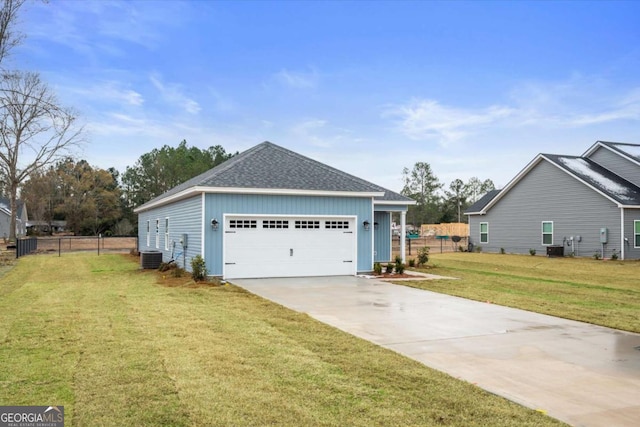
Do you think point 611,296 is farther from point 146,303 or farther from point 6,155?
point 6,155

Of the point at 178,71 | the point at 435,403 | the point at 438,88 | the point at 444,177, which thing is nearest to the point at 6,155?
the point at 178,71

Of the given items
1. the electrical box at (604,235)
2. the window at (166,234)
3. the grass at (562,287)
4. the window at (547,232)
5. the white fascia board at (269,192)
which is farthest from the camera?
the window at (547,232)

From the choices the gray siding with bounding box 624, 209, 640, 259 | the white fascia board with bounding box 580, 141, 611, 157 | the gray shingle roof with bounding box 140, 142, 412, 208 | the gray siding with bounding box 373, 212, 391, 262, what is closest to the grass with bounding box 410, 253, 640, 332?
the gray siding with bounding box 624, 209, 640, 259

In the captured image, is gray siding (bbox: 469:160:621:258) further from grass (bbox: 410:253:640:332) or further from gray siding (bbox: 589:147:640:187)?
gray siding (bbox: 589:147:640:187)

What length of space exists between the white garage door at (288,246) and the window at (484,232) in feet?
57.6

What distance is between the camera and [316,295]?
38.9ft

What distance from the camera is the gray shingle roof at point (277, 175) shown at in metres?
15.5

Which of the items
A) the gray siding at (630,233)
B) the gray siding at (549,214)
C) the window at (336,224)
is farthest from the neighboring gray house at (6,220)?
the gray siding at (630,233)

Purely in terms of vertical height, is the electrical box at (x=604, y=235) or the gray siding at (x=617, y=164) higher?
the gray siding at (x=617, y=164)

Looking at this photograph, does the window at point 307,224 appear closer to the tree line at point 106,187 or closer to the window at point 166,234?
the window at point 166,234

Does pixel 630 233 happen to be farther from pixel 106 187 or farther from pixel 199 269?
pixel 106 187

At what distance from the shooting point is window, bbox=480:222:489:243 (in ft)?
103

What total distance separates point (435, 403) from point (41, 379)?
13.4 feet

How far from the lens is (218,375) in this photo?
530 cm
